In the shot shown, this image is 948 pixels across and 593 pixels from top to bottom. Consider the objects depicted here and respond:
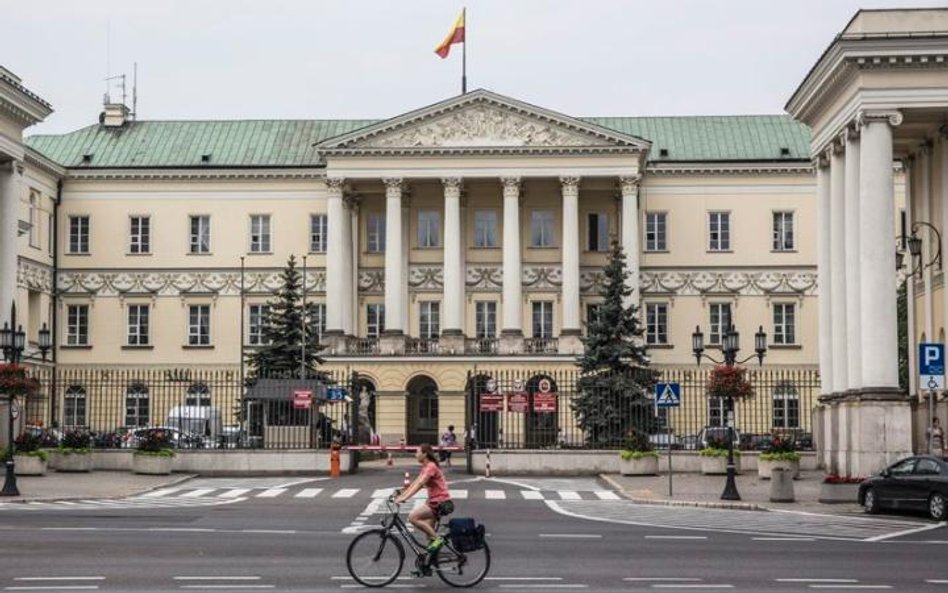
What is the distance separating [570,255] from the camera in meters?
84.7

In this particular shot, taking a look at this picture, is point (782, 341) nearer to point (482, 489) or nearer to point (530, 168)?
point (530, 168)

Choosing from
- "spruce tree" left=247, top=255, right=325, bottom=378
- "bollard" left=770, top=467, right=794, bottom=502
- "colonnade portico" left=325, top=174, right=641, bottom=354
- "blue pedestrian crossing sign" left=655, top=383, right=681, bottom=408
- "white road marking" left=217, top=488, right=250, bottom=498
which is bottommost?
"white road marking" left=217, top=488, right=250, bottom=498

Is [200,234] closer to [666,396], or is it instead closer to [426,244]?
[426,244]

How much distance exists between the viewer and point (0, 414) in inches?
2125

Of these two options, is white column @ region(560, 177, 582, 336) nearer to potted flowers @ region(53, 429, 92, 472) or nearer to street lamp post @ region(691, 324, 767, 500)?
street lamp post @ region(691, 324, 767, 500)

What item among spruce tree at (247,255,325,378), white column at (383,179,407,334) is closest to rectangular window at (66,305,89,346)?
spruce tree at (247,255,325,378)

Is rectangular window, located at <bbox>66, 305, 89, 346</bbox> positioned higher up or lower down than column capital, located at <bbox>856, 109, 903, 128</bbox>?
lower down

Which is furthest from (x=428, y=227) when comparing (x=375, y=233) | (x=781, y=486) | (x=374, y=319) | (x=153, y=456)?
(x=781, y=486)

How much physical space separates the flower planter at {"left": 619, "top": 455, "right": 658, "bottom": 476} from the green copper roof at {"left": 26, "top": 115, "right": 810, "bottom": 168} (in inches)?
1592

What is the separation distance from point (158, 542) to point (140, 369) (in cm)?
6462

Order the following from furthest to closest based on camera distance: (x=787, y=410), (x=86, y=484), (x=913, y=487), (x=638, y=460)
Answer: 1. (x=787, y=410)
2. (x=638, y=460)
3. (x=86, y=484)
4. (x=913, y=487)

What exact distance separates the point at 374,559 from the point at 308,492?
23564mm

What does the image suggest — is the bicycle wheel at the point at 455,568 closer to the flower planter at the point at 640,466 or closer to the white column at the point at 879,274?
the white column at the point at 879,274

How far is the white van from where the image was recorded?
55.8 meters
